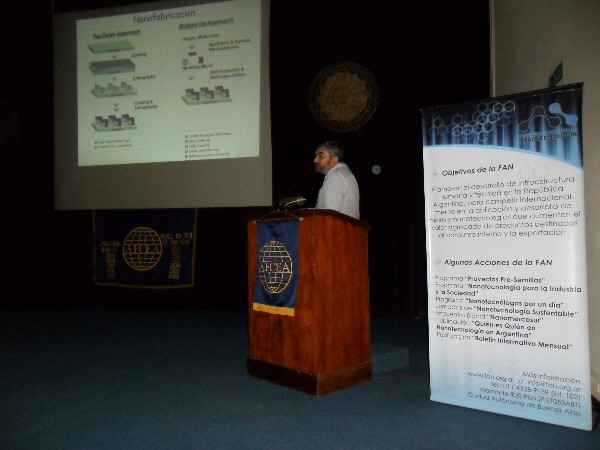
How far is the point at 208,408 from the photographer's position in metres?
1.98

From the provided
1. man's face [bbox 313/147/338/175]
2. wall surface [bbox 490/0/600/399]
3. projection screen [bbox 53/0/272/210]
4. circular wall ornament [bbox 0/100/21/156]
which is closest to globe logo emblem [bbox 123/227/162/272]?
projection screen [bbox 53/0/272/210]

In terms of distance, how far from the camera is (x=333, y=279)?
6.94ft

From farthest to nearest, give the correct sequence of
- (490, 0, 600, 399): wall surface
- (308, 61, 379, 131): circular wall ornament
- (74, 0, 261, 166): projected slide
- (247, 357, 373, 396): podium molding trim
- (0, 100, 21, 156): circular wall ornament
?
1. (0, 100, 21, 156): circular wall ornament
2. (308, 61, 379, 131): circular wall ornament
3. (74, 0, 261, 166): projected slide
4. (247, 357, 373, 396): podium molding trim
5. (490, 0, 600, 399): wall surface

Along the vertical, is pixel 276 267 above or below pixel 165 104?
below

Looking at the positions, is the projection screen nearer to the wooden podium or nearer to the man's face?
the man's face

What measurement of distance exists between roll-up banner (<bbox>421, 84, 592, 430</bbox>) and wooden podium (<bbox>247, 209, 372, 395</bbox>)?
1.33ft

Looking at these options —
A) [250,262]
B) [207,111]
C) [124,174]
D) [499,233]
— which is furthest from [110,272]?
[499,233]

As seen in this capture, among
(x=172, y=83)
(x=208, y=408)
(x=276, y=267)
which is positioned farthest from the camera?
(x=172, y=83)

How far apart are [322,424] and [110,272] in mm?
3423

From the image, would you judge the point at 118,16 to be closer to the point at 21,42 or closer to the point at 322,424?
the point at 21,42

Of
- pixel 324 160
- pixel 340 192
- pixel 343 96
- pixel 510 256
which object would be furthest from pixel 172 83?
pixel 510 256

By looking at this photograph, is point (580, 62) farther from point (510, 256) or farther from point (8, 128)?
point (8, 128)

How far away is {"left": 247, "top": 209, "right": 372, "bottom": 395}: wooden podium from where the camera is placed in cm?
205

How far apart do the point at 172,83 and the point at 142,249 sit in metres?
1.64
